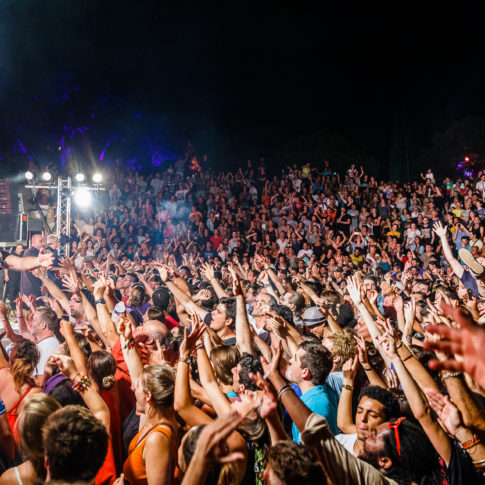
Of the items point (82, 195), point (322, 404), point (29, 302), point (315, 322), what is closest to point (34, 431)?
point (322, 404)

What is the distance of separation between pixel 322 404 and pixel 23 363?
2.12m

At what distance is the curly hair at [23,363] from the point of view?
117 inches

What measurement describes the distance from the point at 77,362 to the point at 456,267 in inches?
203

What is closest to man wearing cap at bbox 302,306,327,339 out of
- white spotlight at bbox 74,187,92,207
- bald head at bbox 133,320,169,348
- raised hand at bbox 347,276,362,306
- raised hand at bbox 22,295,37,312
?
raised hand at bbox 347,276,362,306

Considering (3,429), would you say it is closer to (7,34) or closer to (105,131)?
(7,34)

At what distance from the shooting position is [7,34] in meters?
14.0

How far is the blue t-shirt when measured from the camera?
8.98 ft

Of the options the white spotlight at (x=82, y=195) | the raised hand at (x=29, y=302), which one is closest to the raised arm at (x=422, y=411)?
the raised hand at (x=29, y=302)

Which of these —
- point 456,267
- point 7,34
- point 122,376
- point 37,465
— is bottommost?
point 37,465

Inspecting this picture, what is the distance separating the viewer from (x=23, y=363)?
9.91 feet

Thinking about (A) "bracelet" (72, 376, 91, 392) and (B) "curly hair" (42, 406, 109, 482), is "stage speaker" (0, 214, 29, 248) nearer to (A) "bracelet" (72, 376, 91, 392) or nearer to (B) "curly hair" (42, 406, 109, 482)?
(A) "bracelet" (72, 376, 91, 392)

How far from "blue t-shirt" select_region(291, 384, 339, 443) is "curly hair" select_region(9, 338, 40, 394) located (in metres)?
1.90

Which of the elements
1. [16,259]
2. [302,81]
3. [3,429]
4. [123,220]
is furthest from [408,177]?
[3,429]

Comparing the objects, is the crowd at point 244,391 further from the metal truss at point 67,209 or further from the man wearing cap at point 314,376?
the metal truss at point 67,209
